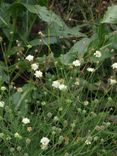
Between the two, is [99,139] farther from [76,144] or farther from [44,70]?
[44,70]

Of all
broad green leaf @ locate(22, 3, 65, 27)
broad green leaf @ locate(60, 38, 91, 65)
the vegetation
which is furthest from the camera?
broad green leaf @ locate(22, 3, 65, 27)

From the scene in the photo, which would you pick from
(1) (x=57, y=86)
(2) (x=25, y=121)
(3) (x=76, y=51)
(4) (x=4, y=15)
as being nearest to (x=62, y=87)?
(1) (x=57, y=86)

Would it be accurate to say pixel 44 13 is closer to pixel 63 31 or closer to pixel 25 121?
pixel 63 31

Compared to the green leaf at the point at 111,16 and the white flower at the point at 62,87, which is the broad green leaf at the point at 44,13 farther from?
the white flower at the point at 62,87

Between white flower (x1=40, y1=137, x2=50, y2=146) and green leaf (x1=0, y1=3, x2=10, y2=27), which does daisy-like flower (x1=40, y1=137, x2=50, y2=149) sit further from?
green leaf (x1=0, y1=3, x2=10, y2=27)

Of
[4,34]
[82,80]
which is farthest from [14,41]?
[82,80]

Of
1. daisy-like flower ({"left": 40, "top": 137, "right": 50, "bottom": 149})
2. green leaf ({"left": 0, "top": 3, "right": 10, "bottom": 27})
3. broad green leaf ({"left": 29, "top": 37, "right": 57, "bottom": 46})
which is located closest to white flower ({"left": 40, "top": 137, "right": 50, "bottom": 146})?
daisy-like flower ({"left": 40, "top": 137, "right": 50, "bottom": 149})

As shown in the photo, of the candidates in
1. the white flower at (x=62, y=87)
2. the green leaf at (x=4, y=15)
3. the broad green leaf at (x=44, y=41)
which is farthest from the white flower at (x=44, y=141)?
the green leaf at (x=4, y=15)
